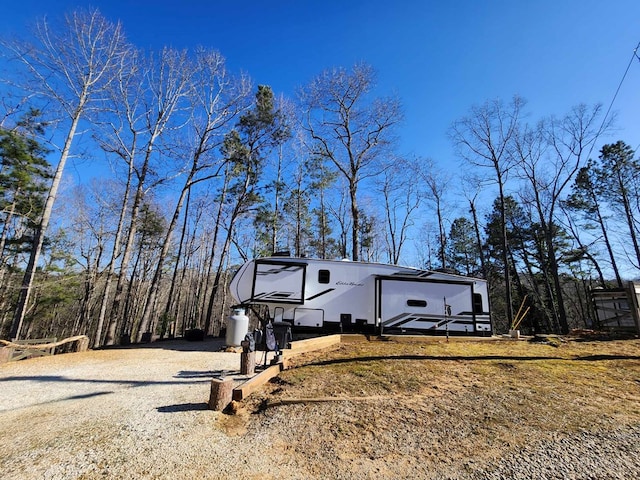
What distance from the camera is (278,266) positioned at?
1082 cm

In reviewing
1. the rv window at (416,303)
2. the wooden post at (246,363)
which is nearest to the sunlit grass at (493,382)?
the wooden post at (246,363)

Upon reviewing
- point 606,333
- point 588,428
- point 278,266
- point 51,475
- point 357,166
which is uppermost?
Result: point 357,166

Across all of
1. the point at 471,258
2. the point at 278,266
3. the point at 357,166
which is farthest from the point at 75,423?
the point at 471,258

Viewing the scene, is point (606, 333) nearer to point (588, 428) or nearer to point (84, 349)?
point (588, 428)

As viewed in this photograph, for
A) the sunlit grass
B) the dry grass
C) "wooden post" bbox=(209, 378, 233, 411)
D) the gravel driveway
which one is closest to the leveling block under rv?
the sunlit grass

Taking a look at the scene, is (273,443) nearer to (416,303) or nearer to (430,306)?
(416,303)

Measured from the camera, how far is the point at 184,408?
4324mm

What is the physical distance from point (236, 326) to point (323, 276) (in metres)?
3.46

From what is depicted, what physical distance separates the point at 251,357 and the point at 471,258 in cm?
2917

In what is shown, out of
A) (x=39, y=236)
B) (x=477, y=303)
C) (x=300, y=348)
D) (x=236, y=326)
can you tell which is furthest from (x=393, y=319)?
(x=39, y=236)

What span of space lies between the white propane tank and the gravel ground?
184 inches

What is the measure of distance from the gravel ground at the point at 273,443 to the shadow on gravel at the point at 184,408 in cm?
3

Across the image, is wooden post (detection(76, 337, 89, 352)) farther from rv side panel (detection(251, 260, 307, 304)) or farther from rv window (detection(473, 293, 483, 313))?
rv window (detection(473, 293, 483, 313))

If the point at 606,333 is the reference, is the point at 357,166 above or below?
above
